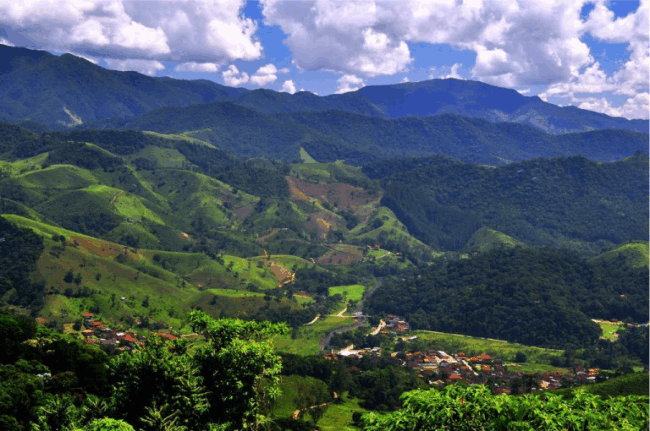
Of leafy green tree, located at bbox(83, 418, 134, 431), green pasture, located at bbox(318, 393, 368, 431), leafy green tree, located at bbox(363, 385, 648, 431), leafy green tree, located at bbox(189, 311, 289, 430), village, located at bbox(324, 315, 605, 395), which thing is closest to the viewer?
leafy green tree, located at bbox(363, 385, 648, 431)

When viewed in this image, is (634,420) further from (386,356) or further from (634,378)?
(386,356)

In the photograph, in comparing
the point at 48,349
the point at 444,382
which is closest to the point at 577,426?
the point at 48,349

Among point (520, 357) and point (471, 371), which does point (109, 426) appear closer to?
point (471, 371)

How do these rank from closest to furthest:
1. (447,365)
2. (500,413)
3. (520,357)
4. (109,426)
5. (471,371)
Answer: (500,413)
(109,426)
(471,371)
(447,365)
(520,357)

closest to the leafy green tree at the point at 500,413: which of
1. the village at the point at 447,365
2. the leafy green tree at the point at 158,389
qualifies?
the leafy green tree at the point at 158,389

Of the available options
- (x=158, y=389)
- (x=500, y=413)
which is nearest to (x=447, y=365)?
(x=158, y=389)

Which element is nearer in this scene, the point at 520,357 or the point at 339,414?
the point at 339,414

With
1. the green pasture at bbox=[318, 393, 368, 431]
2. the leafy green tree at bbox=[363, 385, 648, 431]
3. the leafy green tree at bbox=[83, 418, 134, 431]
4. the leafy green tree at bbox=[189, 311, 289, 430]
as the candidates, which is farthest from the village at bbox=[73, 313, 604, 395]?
the leafy green tree at bbox=[363, 385, 648, 431]

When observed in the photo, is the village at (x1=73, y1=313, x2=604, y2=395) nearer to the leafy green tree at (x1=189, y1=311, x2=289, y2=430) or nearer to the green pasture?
the green pasture

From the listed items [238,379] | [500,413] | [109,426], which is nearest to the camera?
[500,413]
